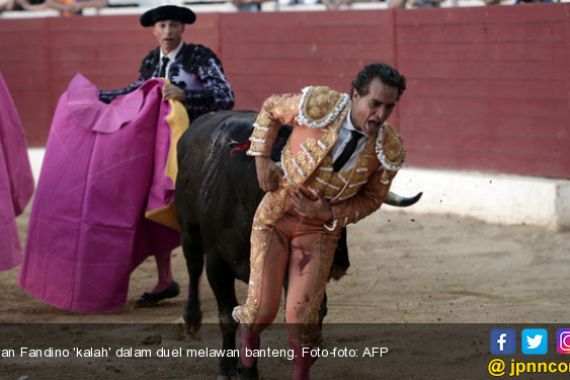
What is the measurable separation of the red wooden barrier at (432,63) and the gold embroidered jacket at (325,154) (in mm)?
3570

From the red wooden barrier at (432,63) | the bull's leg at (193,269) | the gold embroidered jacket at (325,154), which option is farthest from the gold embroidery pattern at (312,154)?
the red wooden barrier at (432,63)

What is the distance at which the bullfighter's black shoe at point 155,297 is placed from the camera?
5484 millimetres

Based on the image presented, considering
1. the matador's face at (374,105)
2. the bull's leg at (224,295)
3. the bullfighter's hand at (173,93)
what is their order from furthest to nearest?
the bullfighter's hand at (173,93) → the bull's leg at (224,295) → the matador's face at (374,105)

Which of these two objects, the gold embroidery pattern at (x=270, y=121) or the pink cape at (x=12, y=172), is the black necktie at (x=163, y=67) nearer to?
the pink cape at (x=12, y=172)

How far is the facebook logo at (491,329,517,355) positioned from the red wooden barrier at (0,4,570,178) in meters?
2.46

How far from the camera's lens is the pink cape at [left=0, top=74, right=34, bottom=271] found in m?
5.28

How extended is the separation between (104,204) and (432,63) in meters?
3.18

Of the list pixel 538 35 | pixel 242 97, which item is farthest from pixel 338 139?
pixel 242 97

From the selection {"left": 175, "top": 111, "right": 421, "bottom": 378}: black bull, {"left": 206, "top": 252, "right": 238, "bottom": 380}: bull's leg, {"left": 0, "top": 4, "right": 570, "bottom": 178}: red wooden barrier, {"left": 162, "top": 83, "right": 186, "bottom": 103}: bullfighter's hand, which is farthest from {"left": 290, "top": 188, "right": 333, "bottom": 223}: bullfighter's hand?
{"left": 0, "top": 4, "right": 570, "bottom": 178}: red wooden barrier

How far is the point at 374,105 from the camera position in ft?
11.1

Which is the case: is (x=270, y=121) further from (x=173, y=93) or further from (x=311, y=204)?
(x=173, y=93)

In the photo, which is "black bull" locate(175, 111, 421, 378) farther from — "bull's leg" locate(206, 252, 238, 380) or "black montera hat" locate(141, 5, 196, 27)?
"black montera hat" locate(141, 5, 196, 27)

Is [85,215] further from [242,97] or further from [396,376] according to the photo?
[242,97]

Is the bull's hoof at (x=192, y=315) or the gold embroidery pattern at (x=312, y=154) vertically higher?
the gold embroidery pattern at (x=312, y=154)
